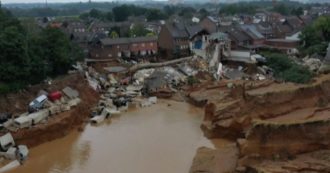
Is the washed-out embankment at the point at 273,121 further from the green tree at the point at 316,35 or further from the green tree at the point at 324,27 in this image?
the green tree at the point at 324,27

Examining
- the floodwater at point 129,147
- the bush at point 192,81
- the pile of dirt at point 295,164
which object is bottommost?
the bush at point 192,81

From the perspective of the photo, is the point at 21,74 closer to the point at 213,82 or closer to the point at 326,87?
the point at 213,82

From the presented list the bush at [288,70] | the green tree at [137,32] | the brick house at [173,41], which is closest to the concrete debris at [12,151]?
the bush at [288,70]

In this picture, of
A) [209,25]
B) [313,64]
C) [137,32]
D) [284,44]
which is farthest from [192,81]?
[209,25]

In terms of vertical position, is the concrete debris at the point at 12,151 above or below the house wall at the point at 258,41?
above

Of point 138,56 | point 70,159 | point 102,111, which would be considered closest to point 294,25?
point 138,56
